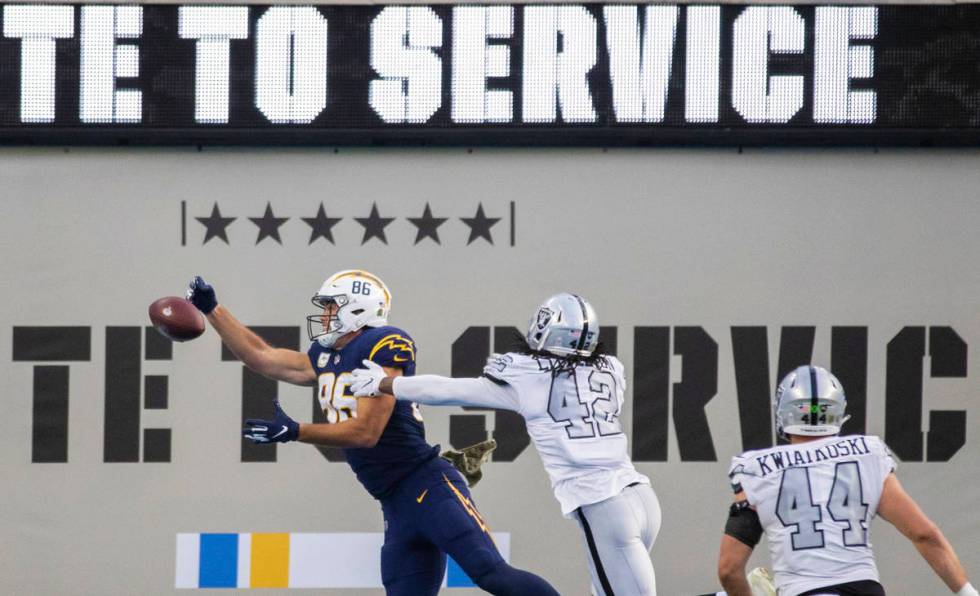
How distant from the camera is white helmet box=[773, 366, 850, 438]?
4477mm

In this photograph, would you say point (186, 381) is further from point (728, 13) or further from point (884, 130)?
point (884, 130)

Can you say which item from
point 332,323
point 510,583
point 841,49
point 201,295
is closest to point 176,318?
point 201,295

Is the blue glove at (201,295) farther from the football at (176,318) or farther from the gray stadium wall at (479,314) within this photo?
the gray stadium wall at (479,314)

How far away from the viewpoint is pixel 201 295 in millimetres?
6277

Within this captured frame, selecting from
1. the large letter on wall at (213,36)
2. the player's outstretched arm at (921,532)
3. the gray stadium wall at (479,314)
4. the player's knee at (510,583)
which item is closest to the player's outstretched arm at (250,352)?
the gray stadium wall at (479,314)

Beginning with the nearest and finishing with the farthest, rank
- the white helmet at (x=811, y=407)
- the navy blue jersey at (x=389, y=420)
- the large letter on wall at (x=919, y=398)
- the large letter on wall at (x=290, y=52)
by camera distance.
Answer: the white helmet at (x=811, y=407) < the navy blue jersey at (x=389, y=420) < the large letter on wall at (x=290, y=52) < the large letter on wall at (x=919, y=398)

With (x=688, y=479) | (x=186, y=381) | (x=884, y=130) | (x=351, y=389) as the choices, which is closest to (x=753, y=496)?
(x=351, y=389)

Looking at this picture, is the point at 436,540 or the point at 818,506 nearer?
the point at 818,506

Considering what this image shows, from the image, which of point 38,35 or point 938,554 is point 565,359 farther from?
point 38,35

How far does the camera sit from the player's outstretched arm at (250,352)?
20.7ft

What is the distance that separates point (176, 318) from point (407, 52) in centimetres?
188

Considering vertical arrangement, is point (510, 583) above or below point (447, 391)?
below

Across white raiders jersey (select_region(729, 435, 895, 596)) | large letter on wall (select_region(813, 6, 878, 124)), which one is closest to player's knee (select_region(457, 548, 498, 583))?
white raiders jersey (select_region(729, 435, 895, 596))

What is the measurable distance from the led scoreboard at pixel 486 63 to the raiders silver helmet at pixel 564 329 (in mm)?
1588
